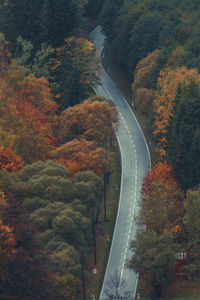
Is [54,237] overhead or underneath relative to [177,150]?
underneath

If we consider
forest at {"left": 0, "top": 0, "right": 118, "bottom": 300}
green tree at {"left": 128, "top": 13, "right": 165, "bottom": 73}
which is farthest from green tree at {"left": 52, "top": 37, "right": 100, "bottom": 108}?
green tree at {"left": 128, "top": 13, "right": 165, "bottom": 73}

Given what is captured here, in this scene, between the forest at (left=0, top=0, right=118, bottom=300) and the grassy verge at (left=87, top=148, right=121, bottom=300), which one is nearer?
the forest at (left=0, top=0, right=118, bottom=300)

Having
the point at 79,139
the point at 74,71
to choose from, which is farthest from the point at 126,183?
the point at 74,71

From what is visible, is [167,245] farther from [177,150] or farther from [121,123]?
[121,123]

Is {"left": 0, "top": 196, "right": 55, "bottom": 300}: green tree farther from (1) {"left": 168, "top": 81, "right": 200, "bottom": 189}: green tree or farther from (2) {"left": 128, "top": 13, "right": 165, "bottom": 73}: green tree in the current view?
(2) {"left": 128, "top": 13, "right": 165, "bottom": 73}: green tree

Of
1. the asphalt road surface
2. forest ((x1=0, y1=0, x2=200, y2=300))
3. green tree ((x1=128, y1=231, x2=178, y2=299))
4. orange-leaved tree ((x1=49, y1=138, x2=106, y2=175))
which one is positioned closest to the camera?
forest ((x1=0, y1=0, x2=200, y2=300))

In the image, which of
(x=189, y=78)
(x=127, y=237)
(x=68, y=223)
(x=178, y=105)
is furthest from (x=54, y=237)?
(x=189, y=78)

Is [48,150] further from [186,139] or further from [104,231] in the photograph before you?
[186,139]
